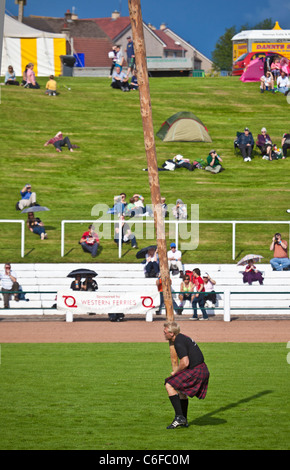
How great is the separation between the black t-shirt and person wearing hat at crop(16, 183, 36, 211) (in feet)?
67.7

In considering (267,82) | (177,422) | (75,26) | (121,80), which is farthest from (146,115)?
(75,26)

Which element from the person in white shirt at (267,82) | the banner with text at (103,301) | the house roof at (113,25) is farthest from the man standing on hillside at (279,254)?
the house roof at (113,25)

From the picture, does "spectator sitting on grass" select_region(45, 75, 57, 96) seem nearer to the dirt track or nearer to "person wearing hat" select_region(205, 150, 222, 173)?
"person wearing hat" select_region(205, 150, 222, 173)

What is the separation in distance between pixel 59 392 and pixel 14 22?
41764 mm

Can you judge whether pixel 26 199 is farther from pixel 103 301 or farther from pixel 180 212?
pixel 103 301

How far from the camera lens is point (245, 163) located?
37.5 meters

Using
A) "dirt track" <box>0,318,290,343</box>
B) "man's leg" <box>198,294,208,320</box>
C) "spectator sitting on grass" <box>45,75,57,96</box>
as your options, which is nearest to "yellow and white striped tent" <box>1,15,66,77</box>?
"spectator sitting on grass" <box>45,75,57,96</box>

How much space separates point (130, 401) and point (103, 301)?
10.8 m

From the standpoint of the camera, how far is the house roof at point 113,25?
9709 cm

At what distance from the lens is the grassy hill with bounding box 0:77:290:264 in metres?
28.0

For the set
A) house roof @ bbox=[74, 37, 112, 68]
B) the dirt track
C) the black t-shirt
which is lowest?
the dirt track

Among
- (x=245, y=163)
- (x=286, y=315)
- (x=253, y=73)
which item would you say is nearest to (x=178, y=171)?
(x=245, y=163)

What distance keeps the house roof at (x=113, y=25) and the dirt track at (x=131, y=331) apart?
77740 millimetres
